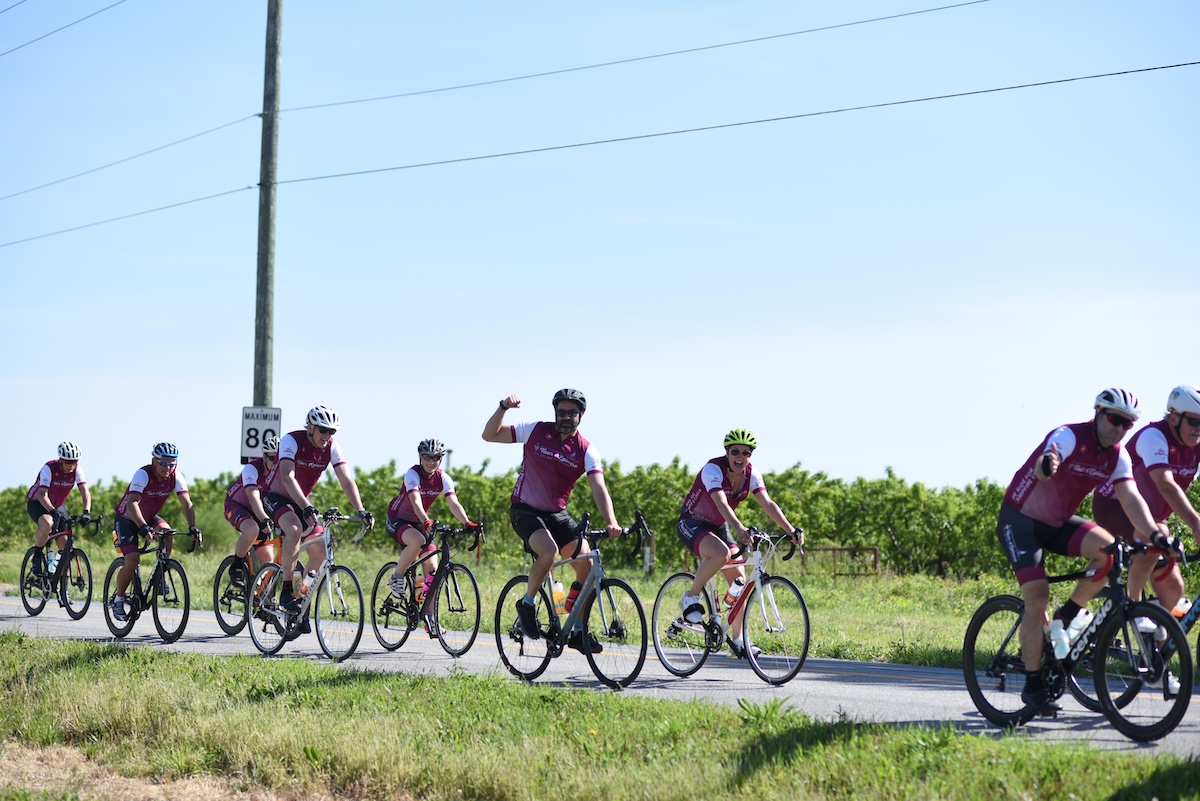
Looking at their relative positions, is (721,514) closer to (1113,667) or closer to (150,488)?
(1113,667)

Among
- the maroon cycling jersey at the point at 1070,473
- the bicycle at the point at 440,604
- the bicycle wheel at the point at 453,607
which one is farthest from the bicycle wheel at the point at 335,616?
the maroon cycling jersey at the point at 1070,473

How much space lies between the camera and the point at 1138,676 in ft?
26.6

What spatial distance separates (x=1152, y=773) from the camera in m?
6.53

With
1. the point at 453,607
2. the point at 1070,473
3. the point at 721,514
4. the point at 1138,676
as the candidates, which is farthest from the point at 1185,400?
the point at 453,607

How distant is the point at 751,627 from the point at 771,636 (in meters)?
0.19

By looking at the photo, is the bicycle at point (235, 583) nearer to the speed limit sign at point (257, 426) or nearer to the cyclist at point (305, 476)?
the cyclist at point (305, 476)

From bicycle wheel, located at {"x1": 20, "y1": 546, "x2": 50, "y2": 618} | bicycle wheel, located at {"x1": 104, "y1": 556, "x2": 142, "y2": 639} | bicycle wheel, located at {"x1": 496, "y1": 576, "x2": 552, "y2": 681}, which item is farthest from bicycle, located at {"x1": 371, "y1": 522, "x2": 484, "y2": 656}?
bicycle wheel, located at {"x1": 20, "y1": 546, "x2": 50, "y2": 618}

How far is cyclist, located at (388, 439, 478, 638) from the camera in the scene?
13.8 metres

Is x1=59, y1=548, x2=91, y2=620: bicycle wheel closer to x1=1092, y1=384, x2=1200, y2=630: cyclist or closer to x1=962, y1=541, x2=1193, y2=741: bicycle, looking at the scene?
x1=962, y1=541, x2=1193, y2=741: bicycle

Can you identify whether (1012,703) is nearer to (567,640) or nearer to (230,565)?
(567,640)

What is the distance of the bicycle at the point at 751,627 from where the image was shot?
11383 mm

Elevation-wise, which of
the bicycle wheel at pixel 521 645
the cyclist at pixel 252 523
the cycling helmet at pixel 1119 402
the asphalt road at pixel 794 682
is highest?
the cycling helmet at pixel 1119 402

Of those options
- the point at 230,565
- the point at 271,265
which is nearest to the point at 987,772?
the point at 230,565

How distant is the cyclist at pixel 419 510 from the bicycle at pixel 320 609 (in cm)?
70
